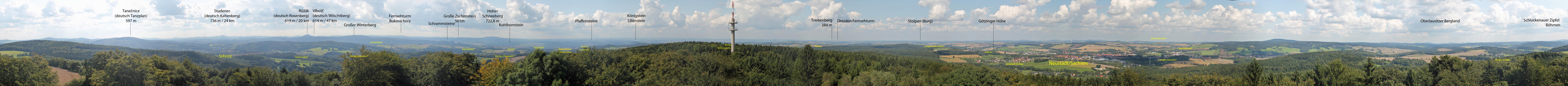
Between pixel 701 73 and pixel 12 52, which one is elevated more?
pixel 12 52

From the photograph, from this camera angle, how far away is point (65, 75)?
72.9m

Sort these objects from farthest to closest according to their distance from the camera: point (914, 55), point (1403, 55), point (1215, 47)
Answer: point (1215, 47)
point (1403, 55)
point (914, 55)

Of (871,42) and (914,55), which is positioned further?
(871,42)

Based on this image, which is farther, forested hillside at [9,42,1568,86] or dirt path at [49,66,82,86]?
dirt path at [49,66,82,86]

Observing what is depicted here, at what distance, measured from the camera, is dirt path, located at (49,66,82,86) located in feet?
196

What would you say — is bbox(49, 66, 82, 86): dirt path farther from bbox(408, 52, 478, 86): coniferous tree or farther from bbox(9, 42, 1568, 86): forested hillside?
bbox(408, 52, 478, 86): coniferous tree

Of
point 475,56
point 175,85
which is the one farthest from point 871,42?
point 175,85

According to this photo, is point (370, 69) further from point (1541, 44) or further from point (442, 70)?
point (1541, 44)

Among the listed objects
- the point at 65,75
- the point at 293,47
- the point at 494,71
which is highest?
the point at 293,47

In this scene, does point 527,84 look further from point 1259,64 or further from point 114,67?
point 1259,64

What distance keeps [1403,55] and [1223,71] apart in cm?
7280

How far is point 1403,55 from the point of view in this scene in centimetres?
15250

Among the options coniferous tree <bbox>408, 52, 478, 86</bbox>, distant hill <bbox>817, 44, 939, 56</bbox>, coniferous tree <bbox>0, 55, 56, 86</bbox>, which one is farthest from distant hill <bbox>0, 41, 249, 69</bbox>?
distant hill <bbox>817, 44, 939, 56</bbox>

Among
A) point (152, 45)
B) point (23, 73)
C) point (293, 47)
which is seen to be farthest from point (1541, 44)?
point (152, 45)
